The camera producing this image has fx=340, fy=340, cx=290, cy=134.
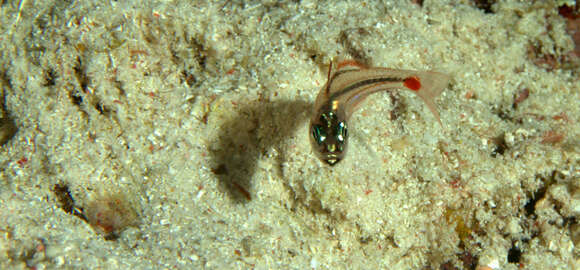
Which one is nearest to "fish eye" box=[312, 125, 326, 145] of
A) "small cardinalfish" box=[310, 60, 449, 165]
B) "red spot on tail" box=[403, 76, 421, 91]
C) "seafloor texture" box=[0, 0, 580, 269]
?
"small cardinalfish" box=[310, 60, 449, 165]

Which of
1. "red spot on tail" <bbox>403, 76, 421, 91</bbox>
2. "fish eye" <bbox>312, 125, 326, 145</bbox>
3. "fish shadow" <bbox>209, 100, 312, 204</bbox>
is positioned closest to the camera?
"fish eye" <bbox>312, 125, 326, 145</bbox>

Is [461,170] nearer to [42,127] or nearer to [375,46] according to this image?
[375,46]

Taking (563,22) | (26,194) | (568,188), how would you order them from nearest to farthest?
1. (26,194)
2. (568,188)
3. (563,22)

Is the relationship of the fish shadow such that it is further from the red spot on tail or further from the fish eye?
the red spot on tail

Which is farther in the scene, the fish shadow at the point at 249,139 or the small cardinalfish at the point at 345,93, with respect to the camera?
the fish shadow at the point at 249,139

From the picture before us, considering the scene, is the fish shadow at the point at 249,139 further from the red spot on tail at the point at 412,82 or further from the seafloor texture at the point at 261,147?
the red spot on tail at the point at 412,82

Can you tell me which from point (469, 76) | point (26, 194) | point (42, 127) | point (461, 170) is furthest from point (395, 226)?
point (42, 127)

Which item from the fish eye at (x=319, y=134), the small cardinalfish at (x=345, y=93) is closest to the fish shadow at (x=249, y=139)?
the small cardinalfish at (x=345, y=93)
